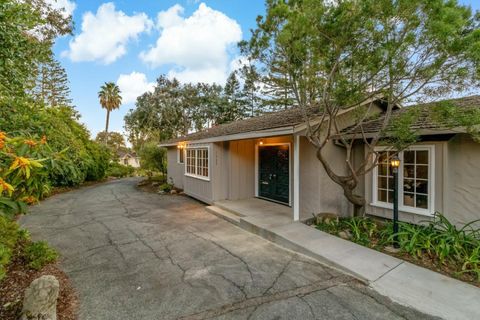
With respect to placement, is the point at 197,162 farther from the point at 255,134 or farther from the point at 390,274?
the point at 390,274

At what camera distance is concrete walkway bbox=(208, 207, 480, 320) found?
320 centimetres

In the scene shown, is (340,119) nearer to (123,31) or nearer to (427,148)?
(427,148)

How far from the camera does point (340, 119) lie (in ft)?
22.9

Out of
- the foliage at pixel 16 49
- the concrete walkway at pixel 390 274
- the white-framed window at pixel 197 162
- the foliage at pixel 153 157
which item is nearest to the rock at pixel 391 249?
the concrete walkway at pixel 390 274

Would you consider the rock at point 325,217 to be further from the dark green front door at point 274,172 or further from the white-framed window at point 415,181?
the dark green front door at point 274,172

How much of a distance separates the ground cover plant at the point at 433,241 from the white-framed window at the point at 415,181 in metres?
0.44

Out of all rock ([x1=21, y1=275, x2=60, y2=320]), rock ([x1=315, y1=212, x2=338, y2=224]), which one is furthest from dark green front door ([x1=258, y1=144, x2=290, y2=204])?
rock ([x1=21, y1=275, x2=60, y2=320])

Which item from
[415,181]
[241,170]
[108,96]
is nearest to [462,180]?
[415,181]

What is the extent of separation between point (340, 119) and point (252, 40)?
3.41 meters

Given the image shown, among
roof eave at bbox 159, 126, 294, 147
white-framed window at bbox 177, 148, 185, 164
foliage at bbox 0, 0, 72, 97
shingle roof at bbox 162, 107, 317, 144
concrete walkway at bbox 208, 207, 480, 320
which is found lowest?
concrete walkway at bbox 208, 207, 480, 320

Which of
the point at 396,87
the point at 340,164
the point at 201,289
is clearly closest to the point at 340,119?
the point at 340,164

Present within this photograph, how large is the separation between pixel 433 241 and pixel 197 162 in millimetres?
8441

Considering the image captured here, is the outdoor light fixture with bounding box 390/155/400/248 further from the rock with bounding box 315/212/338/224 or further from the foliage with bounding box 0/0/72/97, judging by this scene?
the foliage with bounding box 0/0/72/97

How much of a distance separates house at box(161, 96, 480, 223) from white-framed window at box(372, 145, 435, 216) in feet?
0.06
